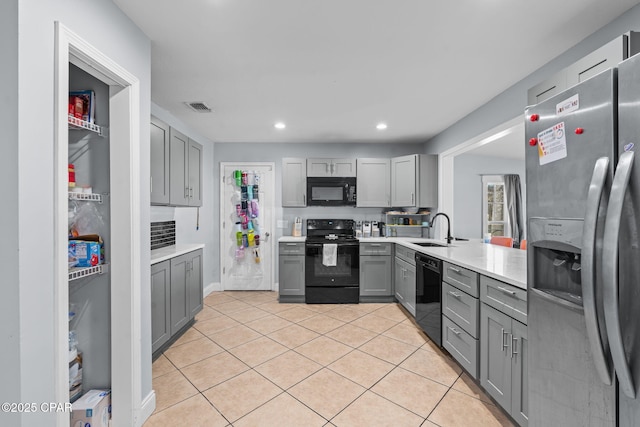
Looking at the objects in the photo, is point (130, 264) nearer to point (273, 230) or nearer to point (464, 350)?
point (464, 350)

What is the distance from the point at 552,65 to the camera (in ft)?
6.87

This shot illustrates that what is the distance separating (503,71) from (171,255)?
11.0 feet

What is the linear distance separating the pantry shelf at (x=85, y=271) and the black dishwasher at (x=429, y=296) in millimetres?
2602

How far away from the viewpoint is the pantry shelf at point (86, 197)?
1.43 meters

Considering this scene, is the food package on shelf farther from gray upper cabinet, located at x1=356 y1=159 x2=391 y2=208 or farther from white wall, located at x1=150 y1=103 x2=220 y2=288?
gray upper cabinet, located at x1=356 y1=159 x2=391 y2=208

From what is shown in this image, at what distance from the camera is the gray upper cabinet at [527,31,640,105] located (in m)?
1.11

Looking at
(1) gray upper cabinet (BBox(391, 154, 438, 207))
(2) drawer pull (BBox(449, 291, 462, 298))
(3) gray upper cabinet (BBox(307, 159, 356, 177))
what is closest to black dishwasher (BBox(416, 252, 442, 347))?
(2) drawer pull (BBox(449, 291, 462, 298))

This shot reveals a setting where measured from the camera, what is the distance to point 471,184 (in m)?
5.52

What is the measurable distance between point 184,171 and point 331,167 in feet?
7.06

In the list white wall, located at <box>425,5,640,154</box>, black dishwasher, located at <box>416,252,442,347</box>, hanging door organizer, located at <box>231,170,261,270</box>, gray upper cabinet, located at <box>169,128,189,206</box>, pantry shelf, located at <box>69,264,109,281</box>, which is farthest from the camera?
hanging door organizer, located at <box>231,170,261,270</box>

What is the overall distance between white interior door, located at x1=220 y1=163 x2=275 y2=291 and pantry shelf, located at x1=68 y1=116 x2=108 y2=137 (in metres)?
2.97

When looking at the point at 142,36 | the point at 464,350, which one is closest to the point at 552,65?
the point at 464,350

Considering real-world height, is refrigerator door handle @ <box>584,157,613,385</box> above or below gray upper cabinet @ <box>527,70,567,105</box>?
below

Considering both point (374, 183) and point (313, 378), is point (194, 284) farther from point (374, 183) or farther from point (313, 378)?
point (374, 183)
